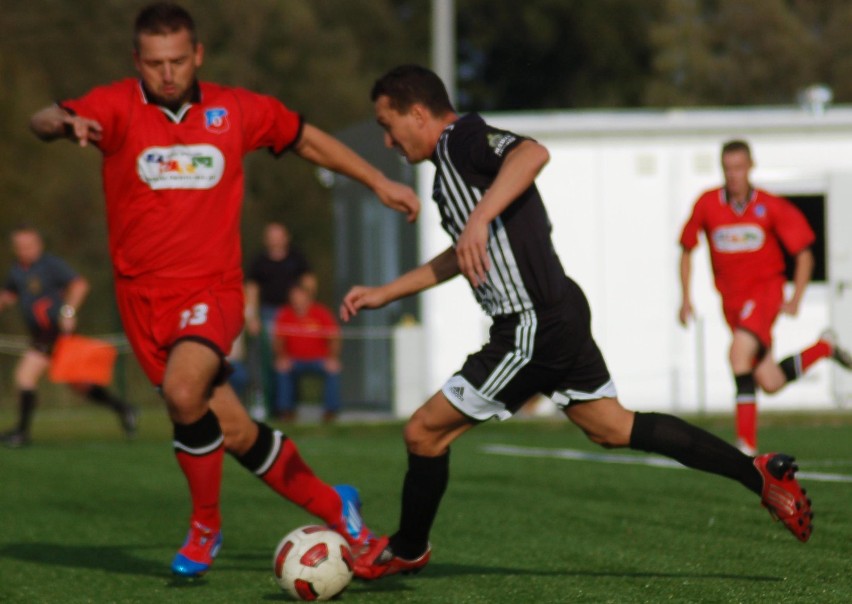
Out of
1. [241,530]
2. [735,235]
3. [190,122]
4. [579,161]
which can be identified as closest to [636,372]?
[579,161]

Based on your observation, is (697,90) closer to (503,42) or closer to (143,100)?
(503,42)

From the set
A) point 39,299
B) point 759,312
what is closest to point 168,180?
point 759,312

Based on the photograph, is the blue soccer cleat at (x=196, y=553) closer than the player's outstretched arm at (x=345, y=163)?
Yes

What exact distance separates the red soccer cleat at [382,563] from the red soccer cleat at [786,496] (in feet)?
4.22

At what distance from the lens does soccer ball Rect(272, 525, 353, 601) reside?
6059 mm

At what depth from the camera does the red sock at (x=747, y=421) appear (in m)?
11.4

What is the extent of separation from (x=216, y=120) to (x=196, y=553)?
1.68 m

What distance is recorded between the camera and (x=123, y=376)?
21703 millimetres

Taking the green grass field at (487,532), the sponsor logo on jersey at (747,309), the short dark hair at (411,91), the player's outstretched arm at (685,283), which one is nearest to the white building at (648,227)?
the green grass field at (487,532)

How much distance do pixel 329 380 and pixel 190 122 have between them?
1257 centimetres

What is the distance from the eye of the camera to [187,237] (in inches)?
257

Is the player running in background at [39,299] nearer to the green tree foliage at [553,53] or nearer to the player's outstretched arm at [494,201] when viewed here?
the player's outstretched arm at [494,201]

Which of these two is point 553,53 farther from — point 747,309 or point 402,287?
point 402,287

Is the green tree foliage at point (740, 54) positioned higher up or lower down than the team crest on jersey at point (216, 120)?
higher up
